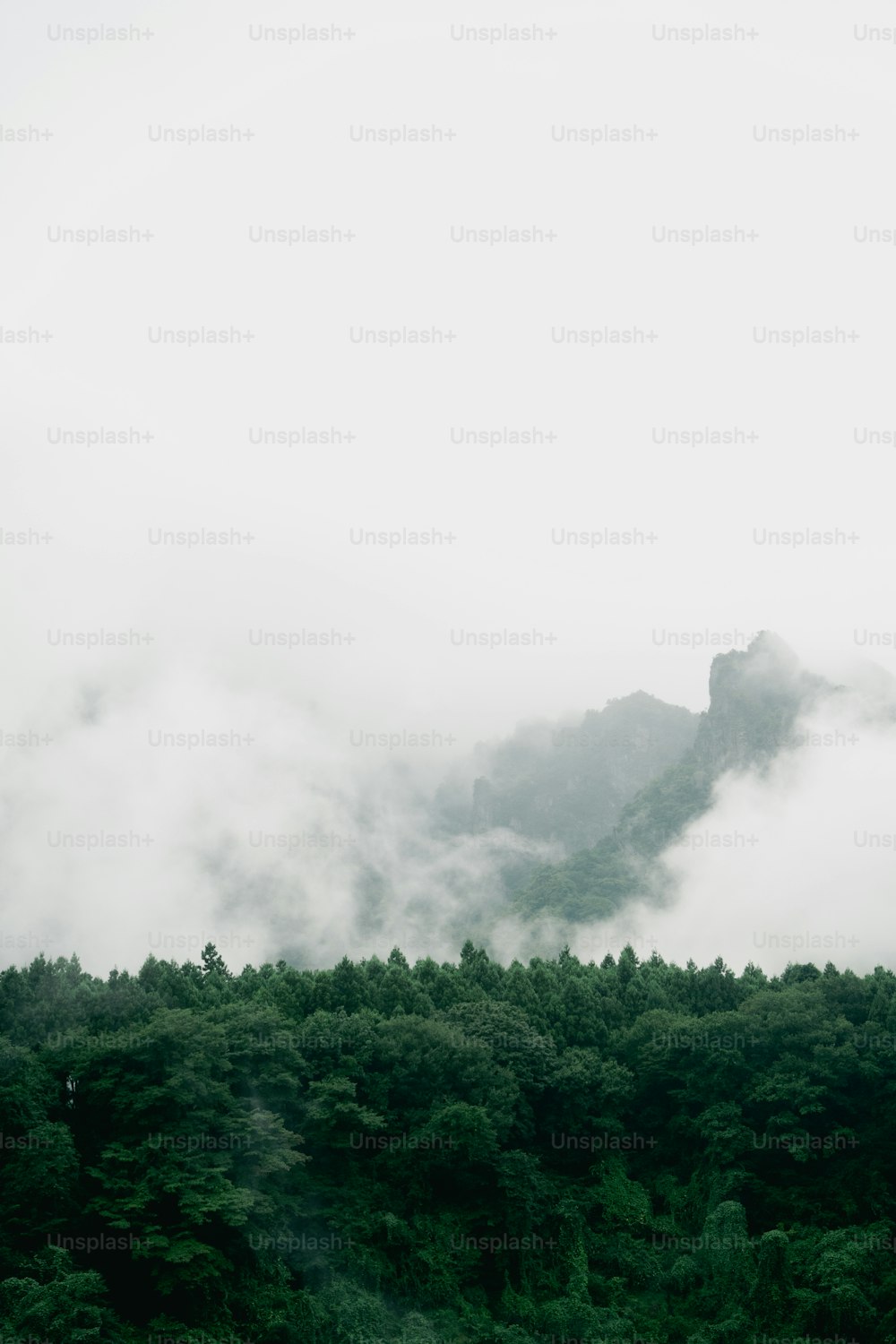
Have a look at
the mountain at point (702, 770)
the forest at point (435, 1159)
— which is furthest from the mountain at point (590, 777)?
the forest at point (435, 1159)

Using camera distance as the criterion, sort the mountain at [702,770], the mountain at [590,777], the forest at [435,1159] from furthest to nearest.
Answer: the mountain at [590,777] < the mountain at [702,770] < the forest at [435,1159]

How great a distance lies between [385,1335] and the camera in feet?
91.4

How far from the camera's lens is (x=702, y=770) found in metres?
105

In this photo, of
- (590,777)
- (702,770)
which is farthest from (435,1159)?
(590,777)

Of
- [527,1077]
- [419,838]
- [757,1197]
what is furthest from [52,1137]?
[419,838]

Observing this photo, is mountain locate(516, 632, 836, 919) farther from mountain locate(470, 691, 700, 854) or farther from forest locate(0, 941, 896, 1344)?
forest locate(0, 941, 896, 1344)

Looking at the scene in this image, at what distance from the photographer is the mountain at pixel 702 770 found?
9881 cm

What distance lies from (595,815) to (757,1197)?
321ft

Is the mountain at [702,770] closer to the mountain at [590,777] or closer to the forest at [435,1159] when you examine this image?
the mountain at [590,777]

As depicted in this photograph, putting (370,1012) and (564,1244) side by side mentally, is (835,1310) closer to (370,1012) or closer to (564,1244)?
(564,1244)

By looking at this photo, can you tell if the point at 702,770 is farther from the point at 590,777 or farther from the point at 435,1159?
the point at 435,1159

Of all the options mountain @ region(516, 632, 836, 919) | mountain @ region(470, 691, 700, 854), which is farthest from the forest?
mountain @ region(470, 691, 700, 854)

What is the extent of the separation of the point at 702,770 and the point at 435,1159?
76.5 m

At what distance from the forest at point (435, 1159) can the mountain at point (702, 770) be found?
6036cm
